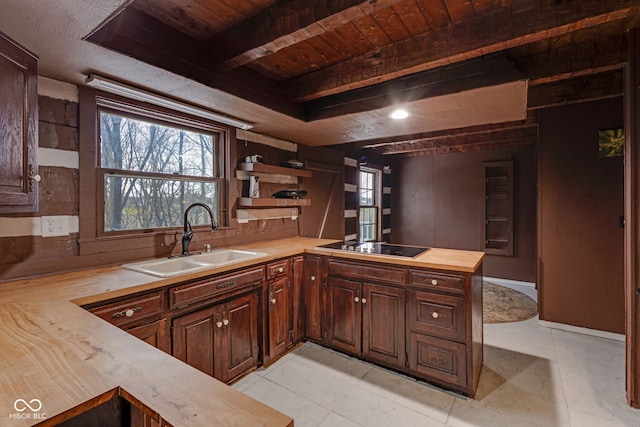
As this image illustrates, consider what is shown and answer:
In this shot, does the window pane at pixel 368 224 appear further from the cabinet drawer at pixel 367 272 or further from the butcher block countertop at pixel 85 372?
the butcher block countertop at pixel 85 372

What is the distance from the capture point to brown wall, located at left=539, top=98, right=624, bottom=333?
9.64 ft

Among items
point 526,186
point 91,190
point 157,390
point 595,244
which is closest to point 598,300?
point 595,244

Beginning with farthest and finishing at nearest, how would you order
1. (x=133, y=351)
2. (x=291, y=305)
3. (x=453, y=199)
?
(x=453, y=199) → (x=291, y=305) → (x=133, y=351)

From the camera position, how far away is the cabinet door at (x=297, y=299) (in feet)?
8.95

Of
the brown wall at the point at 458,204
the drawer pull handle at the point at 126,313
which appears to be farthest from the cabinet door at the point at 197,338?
the brown wall at the point at 458,204

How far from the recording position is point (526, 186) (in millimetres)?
4809

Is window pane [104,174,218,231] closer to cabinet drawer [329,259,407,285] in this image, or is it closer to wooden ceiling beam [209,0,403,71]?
wooden ceiling beam [209,0,403,71]

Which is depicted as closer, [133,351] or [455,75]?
[133,351]

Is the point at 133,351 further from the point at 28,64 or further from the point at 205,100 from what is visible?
the point at 205,100

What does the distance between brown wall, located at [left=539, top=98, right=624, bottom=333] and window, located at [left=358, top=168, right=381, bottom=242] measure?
8.73 ft

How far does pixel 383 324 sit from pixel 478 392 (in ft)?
2.55

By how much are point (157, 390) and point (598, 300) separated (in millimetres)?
3944

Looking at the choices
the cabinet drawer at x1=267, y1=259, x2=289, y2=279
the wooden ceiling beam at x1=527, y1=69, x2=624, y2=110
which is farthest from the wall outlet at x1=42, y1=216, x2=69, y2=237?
the wooden ceiling beam at x1=527, y1=69, x2=624, y2=110

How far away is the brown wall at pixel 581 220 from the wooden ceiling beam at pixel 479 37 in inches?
66.6
